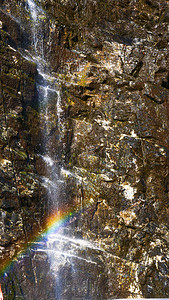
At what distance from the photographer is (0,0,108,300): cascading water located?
4.75 m

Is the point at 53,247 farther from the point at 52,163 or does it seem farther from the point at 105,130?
the point at 105,130

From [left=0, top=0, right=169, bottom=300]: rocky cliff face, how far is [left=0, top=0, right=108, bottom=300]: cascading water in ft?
0.33

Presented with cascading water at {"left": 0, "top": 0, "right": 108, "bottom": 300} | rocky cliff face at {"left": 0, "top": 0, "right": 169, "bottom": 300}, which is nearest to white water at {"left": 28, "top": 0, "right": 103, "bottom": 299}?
cascading water at {"left": 0, "top": 0, "right": 108, "bottom": 300}

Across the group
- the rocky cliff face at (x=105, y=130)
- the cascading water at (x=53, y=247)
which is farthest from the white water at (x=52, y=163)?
the rocky cliff face at (x=105, y=130)

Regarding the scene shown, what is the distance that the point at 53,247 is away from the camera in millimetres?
4973

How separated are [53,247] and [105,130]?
244 centimetres

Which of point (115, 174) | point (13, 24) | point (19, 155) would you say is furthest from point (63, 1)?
point (115, 174)

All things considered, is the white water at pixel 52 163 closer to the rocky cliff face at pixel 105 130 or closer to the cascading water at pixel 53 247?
the cascading water at pixel 53 247

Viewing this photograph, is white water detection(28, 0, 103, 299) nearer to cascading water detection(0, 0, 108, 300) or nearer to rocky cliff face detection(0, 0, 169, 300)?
cascading water detection(0, 0, 108, 300)

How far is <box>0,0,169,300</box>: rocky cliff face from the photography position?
15.5 feet

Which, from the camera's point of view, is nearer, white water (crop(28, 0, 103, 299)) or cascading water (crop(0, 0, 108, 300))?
cascading water (crop(0, 0, 108, 300))

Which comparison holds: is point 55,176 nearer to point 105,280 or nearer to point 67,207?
point 67,207

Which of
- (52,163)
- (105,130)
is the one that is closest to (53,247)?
(52,163)

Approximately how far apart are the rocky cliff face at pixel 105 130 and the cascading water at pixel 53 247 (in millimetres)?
100
